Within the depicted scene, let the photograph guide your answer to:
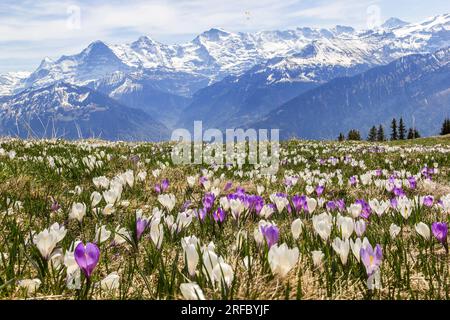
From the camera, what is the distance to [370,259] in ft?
8.30

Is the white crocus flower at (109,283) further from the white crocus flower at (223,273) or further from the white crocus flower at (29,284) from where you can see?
the white crocus flower at (223,273)

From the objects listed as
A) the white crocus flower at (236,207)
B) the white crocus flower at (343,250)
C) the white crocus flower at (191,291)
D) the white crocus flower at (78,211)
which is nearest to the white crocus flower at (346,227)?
the white crocus flower at (343,250)

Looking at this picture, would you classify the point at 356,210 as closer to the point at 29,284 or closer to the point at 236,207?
the point at 236,207

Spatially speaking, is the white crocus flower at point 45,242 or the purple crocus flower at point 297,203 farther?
the purple crocus flower at point 297,203

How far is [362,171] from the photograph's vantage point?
11.7 m

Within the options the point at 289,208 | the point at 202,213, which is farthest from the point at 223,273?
the point at 289,208

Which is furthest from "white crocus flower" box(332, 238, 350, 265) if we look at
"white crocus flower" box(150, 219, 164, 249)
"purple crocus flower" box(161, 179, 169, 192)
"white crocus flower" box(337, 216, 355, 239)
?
"purple crocus flower" box(161, 179, 169, 192)

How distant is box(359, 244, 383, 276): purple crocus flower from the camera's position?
8.20 feet

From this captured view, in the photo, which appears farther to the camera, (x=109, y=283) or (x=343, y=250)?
(x=343, y=250)

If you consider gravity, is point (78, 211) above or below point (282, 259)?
above

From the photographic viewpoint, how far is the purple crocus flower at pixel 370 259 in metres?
2.50
